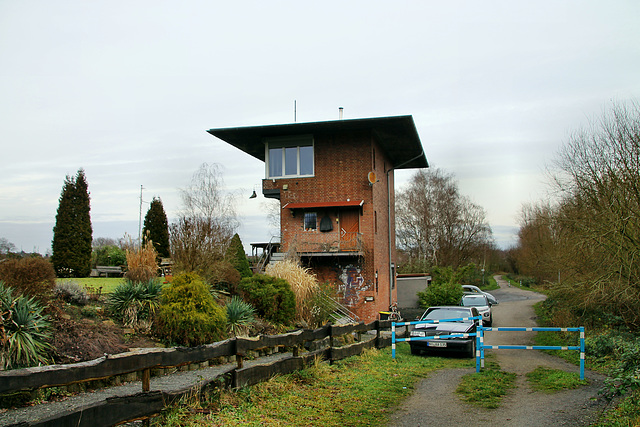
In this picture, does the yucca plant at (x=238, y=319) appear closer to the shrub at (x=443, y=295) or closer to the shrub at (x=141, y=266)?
the shrub at (x=141, y=266)

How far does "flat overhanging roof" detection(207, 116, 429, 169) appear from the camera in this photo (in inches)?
970

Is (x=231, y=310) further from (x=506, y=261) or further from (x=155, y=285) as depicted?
(x=506, y=261)

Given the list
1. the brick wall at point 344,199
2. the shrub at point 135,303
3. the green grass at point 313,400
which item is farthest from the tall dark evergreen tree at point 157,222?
the green grass at point 313,400

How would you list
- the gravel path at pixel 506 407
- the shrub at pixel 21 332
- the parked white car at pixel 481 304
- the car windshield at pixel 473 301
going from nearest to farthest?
the gravel path at pixel 506 407 < the shrub at pixel 21 332 < the parked white car at pixel 481 304 < the car windshield at pixel 473 301

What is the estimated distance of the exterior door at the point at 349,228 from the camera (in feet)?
84.2

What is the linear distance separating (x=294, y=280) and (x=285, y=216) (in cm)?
986

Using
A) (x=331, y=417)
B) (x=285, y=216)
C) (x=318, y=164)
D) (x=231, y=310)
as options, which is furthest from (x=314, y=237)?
(x=331, y=417)

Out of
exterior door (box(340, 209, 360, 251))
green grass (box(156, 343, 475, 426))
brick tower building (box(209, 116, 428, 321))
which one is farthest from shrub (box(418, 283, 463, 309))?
green grass (box(156, 343, 475, 426))

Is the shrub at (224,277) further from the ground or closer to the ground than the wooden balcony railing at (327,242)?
closer to the ground

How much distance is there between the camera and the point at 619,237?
15758 millimetres

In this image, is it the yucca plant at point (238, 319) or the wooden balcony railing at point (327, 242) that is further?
the wooden balcony railing at point (327, 242)

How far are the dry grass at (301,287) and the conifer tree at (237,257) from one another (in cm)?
212

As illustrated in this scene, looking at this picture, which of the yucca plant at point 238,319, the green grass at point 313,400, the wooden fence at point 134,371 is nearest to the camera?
the wooden fence at point 134,371

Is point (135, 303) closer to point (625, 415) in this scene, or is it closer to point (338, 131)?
point (625, 415)
